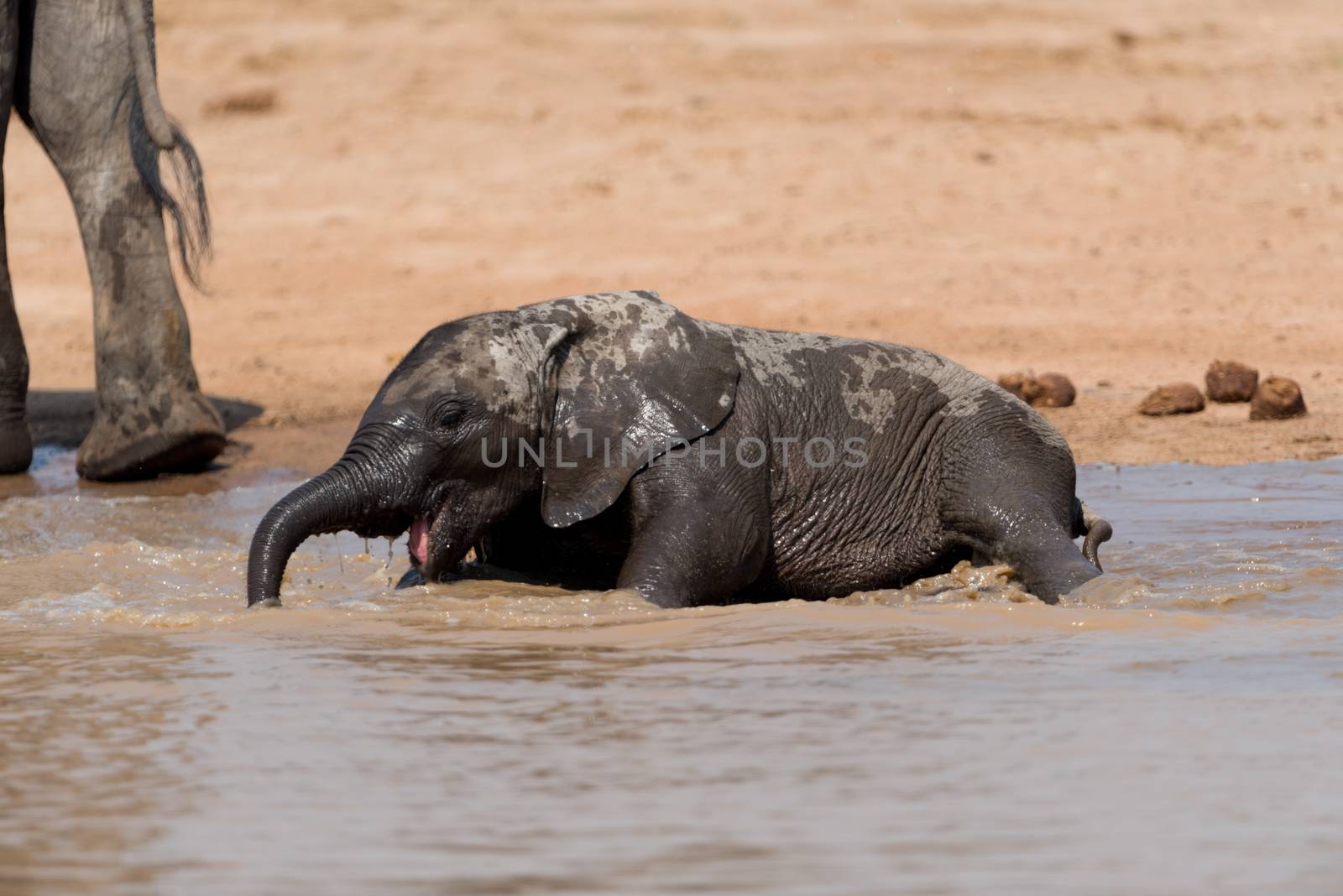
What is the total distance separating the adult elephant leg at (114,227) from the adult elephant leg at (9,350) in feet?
0.58

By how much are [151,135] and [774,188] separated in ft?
23.5

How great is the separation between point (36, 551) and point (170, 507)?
102cm

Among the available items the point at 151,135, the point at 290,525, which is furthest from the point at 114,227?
the point at 290,525

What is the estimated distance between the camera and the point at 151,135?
29.5 feet

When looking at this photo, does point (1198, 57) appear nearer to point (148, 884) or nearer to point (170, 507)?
point (170, 507)

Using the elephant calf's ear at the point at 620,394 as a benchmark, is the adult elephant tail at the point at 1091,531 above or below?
below

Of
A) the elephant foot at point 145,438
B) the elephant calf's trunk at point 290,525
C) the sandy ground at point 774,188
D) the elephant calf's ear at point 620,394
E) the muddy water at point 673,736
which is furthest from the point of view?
the sandy ground at point 774,188

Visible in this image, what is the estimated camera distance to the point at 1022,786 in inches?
164

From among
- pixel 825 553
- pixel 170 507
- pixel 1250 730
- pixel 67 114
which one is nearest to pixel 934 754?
pixel 1250 730

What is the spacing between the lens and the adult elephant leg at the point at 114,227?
9.09 meters

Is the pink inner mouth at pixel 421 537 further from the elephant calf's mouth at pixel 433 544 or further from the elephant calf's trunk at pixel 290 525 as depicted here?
the elephant calf's trunk at pixel 290 525

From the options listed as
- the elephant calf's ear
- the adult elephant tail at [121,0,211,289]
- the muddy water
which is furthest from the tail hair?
the elephant calf's ear

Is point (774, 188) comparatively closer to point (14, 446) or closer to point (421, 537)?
point (14, 446)

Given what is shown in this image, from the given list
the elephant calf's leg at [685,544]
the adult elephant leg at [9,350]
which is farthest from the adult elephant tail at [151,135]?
the elephant calf's leg at [685,544]
